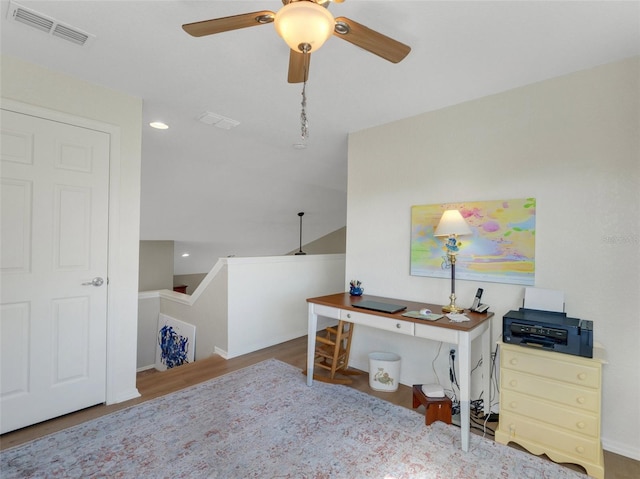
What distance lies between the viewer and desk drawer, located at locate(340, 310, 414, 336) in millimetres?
2238

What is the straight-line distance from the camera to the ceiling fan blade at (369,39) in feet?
4.15

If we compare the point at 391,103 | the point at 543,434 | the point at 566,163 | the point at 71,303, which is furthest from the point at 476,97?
the point at 71,303

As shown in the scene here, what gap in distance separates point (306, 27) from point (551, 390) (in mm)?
2294

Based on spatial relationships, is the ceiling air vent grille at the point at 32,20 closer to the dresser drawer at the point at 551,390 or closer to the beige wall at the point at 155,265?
the dresser drawer at the point at 551,390

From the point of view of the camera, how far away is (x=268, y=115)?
2869 millimetres

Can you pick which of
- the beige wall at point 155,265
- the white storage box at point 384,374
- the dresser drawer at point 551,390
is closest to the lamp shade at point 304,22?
the dresser drawer at point 551,390

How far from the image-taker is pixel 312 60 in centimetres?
201

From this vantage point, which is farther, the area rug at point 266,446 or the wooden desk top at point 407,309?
the wooden desk top at point 407,309

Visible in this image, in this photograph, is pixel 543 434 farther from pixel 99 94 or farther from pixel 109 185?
pixel 99 94

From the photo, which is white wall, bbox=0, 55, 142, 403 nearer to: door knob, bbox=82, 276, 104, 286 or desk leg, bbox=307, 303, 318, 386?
door knob, bbox=82, 276, 104, 286

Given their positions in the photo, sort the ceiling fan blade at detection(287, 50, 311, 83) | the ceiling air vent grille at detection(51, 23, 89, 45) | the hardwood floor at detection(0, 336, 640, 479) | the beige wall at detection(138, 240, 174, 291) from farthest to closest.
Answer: the beige wall at detection(138, 240, 174, 291) → the hardwood floor at detection(0, 336, 640, 479) → the ceiling air vent grille at detection(51, 23, 89, 45) → the ceiling fan blade at detection(287, 50, 311, 83)

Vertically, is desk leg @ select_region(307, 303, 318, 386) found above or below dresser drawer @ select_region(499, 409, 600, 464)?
above

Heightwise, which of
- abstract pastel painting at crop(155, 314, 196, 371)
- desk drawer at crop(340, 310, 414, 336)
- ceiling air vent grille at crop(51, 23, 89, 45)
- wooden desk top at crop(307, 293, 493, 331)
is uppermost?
ceiling air vent grille at crop(51, 23, 89, 45)

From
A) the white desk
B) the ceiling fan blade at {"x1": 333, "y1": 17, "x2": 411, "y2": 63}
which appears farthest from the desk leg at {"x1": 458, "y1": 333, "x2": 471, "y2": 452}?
the ceiling fan blade at {"x1": 333, "y1": 17, "x2": 411, "y2": 63}
